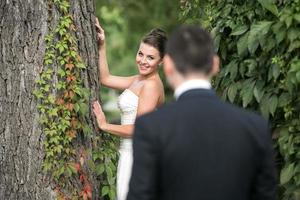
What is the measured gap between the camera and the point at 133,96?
6191mm

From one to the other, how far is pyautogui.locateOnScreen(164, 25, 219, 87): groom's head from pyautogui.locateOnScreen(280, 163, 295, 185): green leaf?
6.43 feet

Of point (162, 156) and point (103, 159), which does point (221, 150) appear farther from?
point (103, 159)

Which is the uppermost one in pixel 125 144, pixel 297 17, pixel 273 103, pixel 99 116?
pixel 297 17

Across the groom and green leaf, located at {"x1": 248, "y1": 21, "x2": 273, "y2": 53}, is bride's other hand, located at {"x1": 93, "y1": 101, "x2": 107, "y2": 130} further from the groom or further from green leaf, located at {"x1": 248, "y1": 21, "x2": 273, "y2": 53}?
the groom

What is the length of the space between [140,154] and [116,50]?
73.0 feet

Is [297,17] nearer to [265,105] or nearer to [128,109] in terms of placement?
[265,105]

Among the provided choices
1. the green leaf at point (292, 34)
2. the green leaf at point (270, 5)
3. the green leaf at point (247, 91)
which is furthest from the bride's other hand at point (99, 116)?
the green leaf at point (292, 34)

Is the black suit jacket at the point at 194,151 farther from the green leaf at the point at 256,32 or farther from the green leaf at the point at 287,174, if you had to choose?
the green leaf at the point at 256,32

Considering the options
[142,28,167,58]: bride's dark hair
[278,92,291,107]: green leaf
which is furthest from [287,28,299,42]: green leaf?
[142,28,167,58]: bride's dark hair

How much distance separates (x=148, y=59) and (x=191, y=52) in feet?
8.61

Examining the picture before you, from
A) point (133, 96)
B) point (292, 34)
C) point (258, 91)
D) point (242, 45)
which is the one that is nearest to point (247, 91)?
point (258, 91)

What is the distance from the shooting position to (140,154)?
348cm

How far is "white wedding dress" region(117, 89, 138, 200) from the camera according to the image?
6020 millimetres

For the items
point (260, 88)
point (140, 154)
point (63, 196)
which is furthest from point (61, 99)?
point (140, 154)
